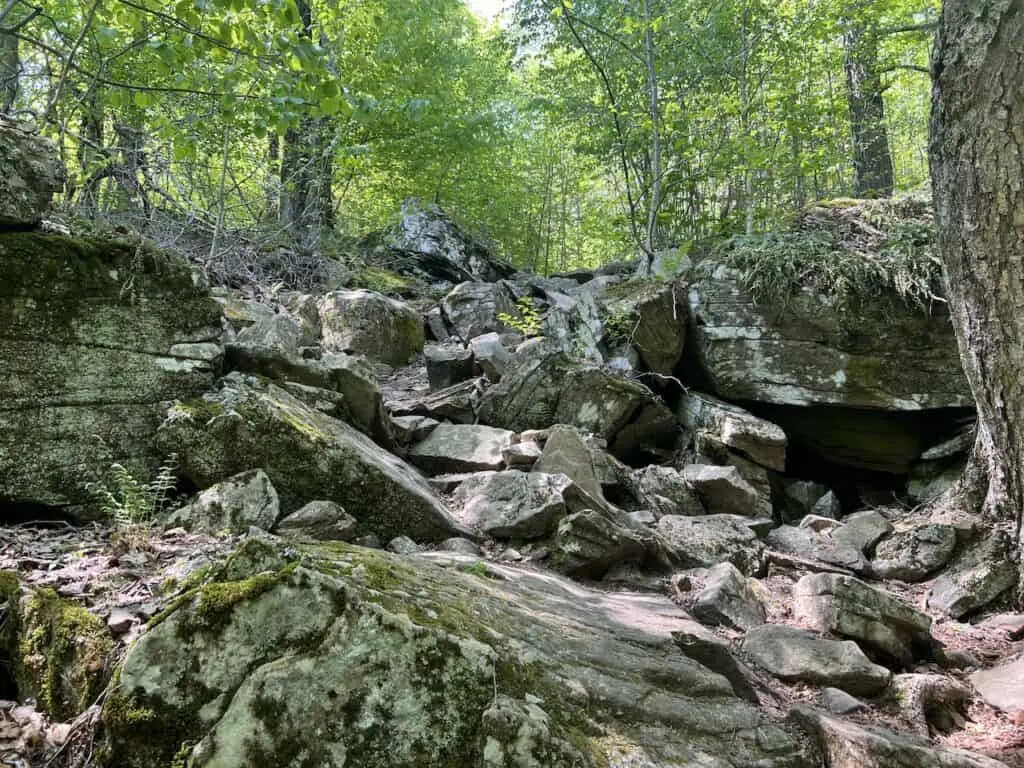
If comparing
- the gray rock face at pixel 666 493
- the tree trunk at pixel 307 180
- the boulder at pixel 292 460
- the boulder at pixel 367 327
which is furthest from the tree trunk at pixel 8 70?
the gray rock face at pixel 666 493

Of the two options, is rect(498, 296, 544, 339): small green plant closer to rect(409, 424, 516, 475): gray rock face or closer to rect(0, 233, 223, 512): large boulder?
rect(409, 424, 516, 475): gray rock face

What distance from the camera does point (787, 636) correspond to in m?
3.59

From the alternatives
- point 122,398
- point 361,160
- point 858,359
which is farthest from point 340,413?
point 361,160

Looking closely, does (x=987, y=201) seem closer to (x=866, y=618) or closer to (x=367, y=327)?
(x=866, y=618)

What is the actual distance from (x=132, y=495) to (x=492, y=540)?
2.39 m

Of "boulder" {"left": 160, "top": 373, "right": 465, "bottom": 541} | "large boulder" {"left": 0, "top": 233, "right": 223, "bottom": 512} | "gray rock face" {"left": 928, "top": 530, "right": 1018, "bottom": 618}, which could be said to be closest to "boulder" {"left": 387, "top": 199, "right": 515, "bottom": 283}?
"large boulder" {"left": 0, "top": 233, "right": 223, "bottom": 512}

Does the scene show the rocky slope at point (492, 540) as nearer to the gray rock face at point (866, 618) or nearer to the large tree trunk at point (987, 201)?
the gray rock face at point (866, 618)

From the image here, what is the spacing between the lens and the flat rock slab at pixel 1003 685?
3389mm

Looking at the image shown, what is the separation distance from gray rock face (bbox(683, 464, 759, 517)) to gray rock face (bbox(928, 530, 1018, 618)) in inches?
67.6

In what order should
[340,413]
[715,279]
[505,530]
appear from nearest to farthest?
[505,530] < [340,413] < [715,279]

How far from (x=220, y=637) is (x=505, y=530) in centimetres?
280

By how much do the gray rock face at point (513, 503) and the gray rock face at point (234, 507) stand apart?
1514mm

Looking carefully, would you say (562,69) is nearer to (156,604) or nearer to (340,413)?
(340,413)

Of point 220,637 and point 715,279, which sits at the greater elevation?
point 715,279
